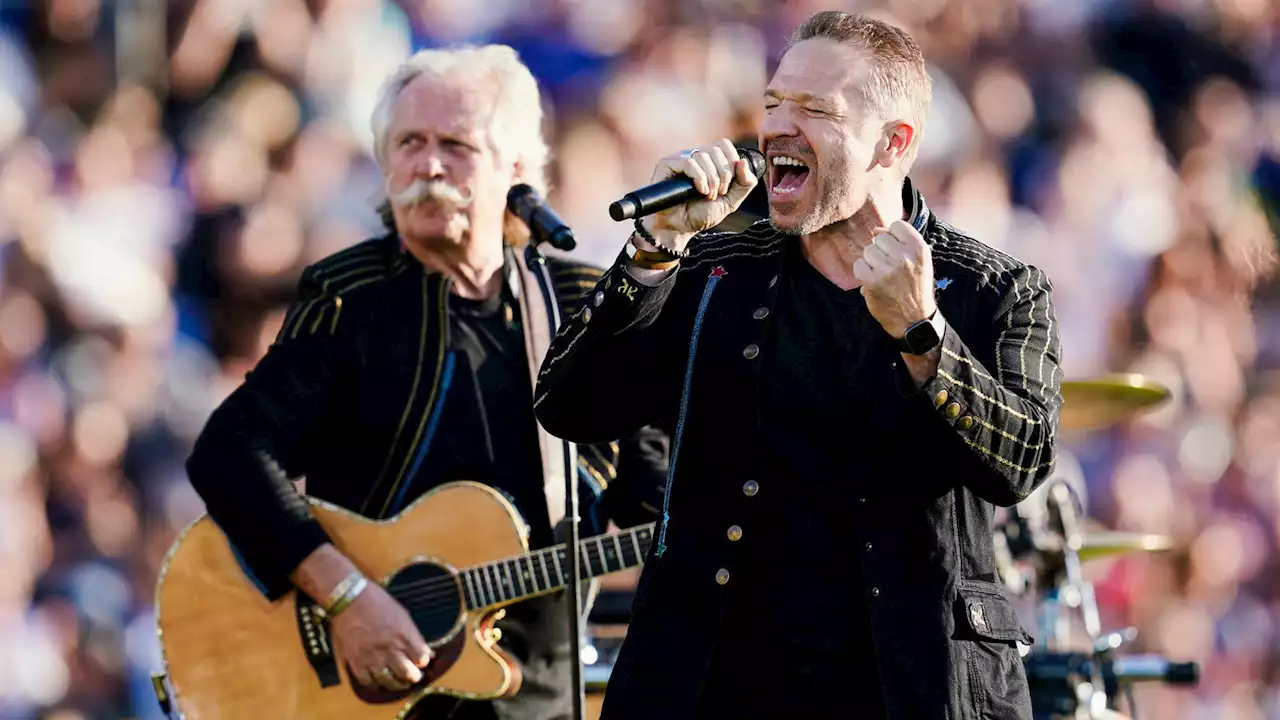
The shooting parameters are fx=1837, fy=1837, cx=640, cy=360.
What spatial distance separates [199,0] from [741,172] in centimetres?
386

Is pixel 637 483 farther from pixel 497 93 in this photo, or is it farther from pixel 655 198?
pixel 655 198

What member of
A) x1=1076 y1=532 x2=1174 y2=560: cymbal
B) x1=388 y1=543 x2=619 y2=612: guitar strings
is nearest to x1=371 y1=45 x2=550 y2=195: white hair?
x1=388 y1=543 x2=619 y2=612: guitar strings

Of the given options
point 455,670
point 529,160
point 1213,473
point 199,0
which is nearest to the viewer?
point 455,670

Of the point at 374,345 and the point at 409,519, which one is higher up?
the point at 374,345

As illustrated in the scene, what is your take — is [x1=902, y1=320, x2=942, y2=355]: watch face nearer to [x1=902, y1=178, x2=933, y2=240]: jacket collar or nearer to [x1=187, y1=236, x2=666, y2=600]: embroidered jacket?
[x1=902, y1=178, x2=933, y2=240]: jacket collar

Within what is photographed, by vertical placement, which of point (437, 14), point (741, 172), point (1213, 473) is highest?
point (437, 14)

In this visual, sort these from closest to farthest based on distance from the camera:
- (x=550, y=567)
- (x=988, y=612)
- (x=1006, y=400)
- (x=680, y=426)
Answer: (x=1006, y=400) < (x=988, y=612) < (x=680, y=426) < (x=550, y=567)

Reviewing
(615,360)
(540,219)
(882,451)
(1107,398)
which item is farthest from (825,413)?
(1107,398)

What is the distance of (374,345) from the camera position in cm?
418

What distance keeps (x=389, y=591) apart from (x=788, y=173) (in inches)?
65.3

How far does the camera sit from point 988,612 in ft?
9.27

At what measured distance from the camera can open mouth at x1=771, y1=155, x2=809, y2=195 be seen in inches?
118

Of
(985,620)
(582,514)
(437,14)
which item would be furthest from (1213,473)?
(985,620)

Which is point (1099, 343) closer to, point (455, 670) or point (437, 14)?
point (437, 14)
